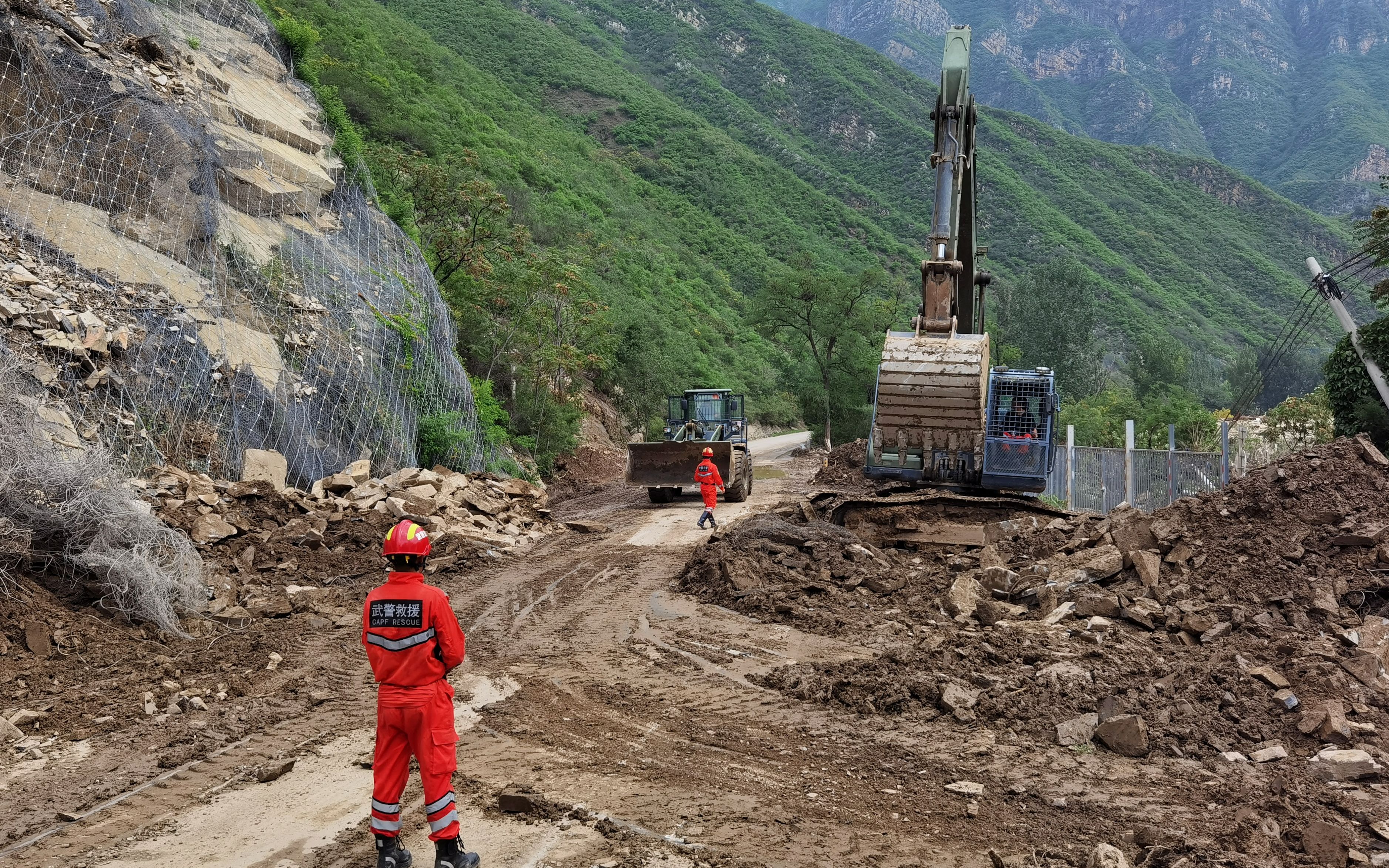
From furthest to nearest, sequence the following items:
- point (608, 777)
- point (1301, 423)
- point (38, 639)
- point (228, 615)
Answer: point (1301, 423) < point (228, 615) < point (38, 639) < point (608, 777)

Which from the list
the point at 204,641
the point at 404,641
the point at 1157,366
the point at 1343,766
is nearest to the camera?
the point at 404,641

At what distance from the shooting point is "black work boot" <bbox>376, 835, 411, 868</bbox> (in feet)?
15.7

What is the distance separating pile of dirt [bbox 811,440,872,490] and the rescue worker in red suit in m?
19.3

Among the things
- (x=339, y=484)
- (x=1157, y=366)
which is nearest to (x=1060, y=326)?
(x=1157, y=366)

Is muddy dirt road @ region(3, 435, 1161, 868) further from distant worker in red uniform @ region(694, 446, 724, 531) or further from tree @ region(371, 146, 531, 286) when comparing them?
tree @ region(371, 146, 531, 286)

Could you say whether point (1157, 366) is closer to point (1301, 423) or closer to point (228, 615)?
point (1301, 423)

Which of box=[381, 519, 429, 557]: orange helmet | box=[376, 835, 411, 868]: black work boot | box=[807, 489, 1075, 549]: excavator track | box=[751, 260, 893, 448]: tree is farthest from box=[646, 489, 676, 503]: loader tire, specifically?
box=[751, 260, 893, 448]: tree

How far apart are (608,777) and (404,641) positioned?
6.53ft

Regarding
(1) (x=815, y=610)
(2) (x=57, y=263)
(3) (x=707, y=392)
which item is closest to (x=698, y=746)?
(1) (x=815, y=610)

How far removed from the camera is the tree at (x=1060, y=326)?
183ft

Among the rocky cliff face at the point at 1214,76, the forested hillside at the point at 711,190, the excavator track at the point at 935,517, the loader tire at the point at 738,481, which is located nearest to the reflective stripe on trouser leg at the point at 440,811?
the excavator track at the point at 935,517

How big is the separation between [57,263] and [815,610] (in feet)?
36.5

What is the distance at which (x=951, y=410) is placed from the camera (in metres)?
13.0

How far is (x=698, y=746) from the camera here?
22.4 ft
